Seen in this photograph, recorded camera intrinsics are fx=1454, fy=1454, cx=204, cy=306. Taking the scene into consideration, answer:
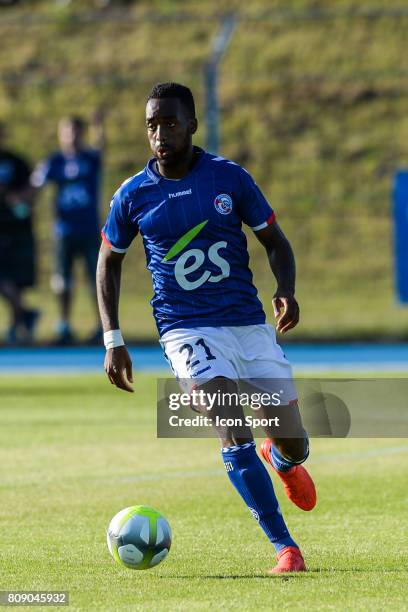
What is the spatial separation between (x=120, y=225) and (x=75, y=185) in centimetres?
1242

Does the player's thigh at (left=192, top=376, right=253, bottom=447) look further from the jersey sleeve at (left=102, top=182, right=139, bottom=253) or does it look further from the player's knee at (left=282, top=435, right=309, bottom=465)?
the jersey sleeve at (left=102, top=182, right=139, bottom=253)

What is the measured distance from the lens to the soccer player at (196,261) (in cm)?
654

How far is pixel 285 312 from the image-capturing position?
648 centimetres

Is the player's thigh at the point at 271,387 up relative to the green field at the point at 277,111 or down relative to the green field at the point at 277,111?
down

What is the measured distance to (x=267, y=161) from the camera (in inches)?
1060

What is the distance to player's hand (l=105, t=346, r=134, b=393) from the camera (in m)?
6.54

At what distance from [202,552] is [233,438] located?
698 mm

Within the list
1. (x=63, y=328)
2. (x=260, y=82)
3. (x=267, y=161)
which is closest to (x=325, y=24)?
(x=260, y=82)

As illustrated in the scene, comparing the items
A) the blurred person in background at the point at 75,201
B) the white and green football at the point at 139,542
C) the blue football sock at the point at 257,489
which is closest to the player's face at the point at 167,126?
the blue football sock at the point at 257,489

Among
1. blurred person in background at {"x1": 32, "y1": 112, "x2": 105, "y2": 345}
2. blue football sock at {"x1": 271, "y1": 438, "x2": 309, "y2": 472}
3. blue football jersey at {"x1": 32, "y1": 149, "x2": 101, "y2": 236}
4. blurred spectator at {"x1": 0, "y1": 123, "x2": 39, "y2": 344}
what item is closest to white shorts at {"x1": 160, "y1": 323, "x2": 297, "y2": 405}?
blue football sock at {"x1": 271, "y1": 438, "x2": 309, "y2": 472}

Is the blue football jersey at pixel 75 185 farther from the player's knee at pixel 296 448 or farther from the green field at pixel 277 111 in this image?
the player's knee at pixel 296 448

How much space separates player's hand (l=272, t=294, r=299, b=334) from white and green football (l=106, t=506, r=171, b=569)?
3.39 feet

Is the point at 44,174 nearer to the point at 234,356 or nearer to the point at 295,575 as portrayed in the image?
the point at 234,356

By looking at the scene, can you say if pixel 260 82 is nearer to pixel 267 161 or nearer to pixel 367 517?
pixel 267 161
